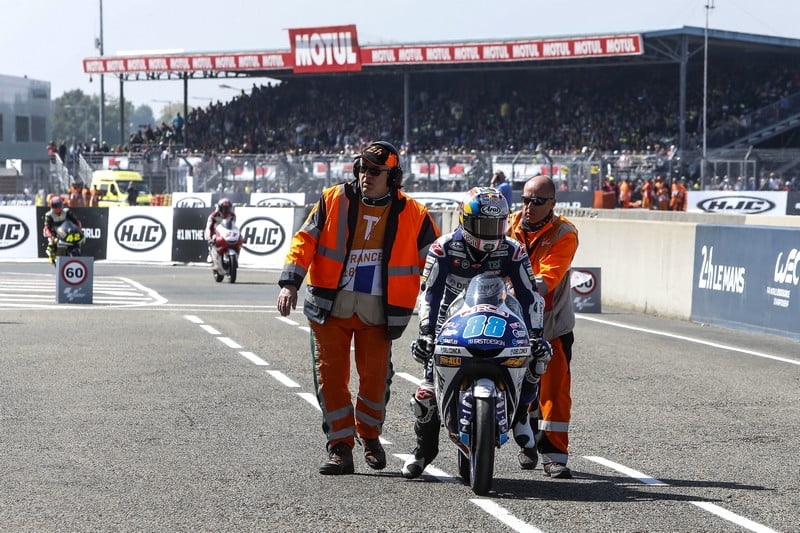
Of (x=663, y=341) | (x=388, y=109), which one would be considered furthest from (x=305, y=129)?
(x=663, y=341)

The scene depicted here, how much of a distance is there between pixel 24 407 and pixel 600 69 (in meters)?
55.2

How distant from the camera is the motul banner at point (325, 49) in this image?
205 ft

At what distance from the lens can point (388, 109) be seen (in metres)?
68.4

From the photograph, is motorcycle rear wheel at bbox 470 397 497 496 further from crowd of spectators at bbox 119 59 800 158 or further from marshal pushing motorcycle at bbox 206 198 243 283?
crowd of spectators at bbox 119 59 800 158

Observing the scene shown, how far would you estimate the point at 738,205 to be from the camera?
40.0 m

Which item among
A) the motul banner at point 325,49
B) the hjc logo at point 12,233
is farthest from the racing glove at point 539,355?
the motul banner at point 325,49

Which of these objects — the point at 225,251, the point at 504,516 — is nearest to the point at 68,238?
the point at 225,251

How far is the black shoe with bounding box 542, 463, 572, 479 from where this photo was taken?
26.0 ft

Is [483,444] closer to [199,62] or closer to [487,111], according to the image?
[487,111]

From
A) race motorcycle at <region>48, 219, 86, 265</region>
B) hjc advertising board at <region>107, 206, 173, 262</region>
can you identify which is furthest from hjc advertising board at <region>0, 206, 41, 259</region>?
race motorcycle at <region>48, 219, 86, 265</region>

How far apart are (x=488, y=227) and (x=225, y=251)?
20.4 metres

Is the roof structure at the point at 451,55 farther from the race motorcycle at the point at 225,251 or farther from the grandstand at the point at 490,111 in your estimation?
the race motorcycle at the point at 225,251

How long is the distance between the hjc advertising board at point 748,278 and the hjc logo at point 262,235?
51.7 feet

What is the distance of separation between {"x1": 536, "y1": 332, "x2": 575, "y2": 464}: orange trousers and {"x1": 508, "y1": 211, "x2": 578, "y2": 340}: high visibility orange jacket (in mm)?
95
